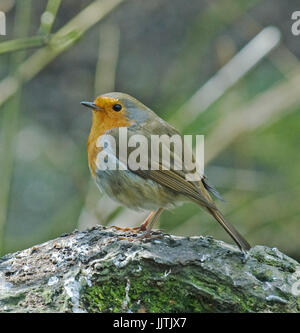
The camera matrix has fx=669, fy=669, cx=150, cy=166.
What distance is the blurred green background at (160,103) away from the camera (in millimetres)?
4660

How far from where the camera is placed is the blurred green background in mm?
4660

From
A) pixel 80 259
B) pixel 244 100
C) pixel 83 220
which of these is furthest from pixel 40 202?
pixel 80 259

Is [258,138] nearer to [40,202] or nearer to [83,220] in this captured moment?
[83,220]

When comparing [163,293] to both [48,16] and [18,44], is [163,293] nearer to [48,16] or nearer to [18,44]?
[18,44]

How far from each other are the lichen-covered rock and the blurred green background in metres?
1.15

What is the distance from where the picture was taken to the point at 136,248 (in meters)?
3.11

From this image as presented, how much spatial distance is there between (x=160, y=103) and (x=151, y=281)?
425 cm

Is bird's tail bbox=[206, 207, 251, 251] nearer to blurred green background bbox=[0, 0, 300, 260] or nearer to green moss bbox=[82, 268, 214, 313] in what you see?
green moss bbox=[82, 268, 214, 313]

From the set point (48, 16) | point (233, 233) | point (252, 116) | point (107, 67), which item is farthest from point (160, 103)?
point (233, 233)

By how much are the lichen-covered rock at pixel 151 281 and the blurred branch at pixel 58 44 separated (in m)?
1.34

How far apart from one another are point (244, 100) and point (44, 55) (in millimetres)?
2177

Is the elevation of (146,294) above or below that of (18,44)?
below

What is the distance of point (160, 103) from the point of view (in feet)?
23.1
